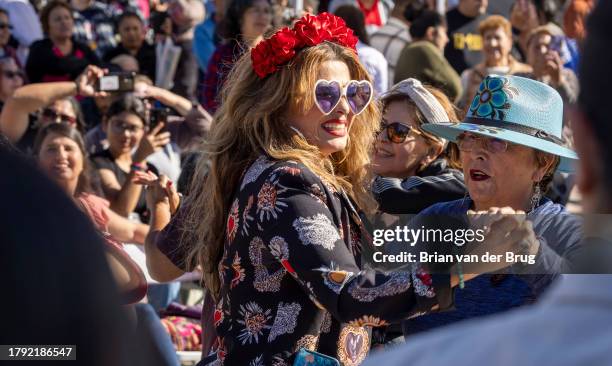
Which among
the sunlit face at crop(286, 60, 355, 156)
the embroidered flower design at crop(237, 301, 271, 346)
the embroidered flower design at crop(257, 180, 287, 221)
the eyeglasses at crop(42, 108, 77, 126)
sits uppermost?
the sunlit face at crop(286, 60, 355, 156)

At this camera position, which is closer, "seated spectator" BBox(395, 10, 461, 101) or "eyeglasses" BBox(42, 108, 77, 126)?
"seated spectator" BBox(395, 10, 461, 101)

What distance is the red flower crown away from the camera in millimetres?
3268

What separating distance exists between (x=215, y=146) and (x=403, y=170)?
133 cm

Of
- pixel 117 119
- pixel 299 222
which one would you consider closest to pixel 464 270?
pixel 299 222

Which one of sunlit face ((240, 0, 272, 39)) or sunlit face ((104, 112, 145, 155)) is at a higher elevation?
sunlit face ((240, 0, 272, 39))

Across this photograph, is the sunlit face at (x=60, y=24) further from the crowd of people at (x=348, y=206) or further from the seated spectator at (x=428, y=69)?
the crowd of people at (x=348, y=206)

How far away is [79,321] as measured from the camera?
114 cm

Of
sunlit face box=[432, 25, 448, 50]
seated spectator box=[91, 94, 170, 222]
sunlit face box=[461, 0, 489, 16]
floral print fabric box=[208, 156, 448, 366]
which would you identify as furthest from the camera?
sunlit face box=[461, 0, 489, 16]

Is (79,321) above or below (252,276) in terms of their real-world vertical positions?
above

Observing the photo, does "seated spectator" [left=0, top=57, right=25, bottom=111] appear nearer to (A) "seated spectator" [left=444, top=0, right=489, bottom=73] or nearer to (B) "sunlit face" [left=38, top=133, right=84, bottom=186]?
(B) "sunlit face" [left=38, top=133, right=84, bottom=186]

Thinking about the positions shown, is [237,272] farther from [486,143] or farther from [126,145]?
[126,145]

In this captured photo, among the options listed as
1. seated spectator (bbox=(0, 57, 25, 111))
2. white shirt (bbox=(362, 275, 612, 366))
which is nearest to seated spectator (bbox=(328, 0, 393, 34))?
seated spectator (bbox=(0, 57, 25, 111))

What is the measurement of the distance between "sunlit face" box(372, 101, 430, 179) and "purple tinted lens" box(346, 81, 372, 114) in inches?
38.6

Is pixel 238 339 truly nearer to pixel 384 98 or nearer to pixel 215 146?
pixel 215 146
